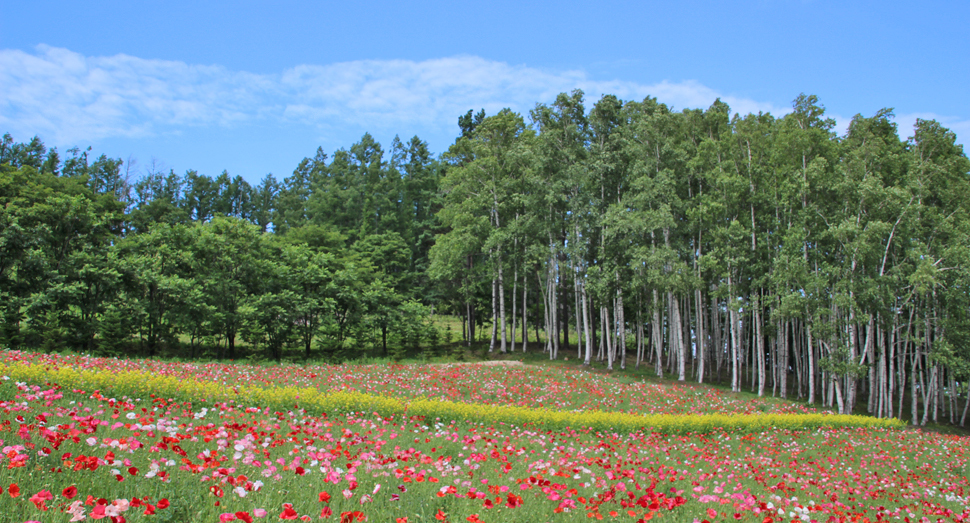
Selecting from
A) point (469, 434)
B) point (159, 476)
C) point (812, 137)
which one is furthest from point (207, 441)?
point (812, 137)

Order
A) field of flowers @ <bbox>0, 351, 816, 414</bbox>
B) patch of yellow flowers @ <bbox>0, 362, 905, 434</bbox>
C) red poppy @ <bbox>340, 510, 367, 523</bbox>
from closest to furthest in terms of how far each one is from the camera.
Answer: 1. red poppy @ <bbox>340, 510, 367, 523</bbox>
2. patch of yellow flowers @ <bbox>0, 362, 905, 434</bbox>
3. field of flowers @ <bbox>0, 351, 816, 414</bbox>

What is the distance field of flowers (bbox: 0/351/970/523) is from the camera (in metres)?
3.88

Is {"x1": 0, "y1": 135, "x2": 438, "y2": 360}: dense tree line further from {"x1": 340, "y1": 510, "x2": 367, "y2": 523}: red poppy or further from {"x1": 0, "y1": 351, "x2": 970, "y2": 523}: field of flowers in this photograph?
{"x1": 340, "y1": 510, "x2": 367, "y2": 523}: red poppy

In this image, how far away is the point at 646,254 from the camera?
27.5 meters

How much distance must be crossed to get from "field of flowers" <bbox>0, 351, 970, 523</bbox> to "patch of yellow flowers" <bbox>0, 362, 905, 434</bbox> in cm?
6

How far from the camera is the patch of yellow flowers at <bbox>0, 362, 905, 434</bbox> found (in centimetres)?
911

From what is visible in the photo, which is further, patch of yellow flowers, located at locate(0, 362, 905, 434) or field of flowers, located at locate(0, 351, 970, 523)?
patch of yellow flowers, located at locate(0, 362, 905, 434)

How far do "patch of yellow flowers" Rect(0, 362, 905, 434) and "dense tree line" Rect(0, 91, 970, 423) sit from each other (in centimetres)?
1261

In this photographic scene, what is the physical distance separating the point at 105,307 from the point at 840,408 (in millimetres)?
35585

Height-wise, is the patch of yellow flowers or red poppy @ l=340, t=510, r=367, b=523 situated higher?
red poppy @ l=340, t=510, r=367, b=523

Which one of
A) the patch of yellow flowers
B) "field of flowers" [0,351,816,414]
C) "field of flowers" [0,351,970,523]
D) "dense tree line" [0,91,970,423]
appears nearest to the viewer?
"field of flowers" [0,351,970,523]

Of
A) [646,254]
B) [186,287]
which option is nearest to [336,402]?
[186,287]

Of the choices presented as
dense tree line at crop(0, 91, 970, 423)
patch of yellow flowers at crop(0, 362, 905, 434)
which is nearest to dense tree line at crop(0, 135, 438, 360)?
dense tree line at crop(0, 91, 970, 423)

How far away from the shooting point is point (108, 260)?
1006 inches
